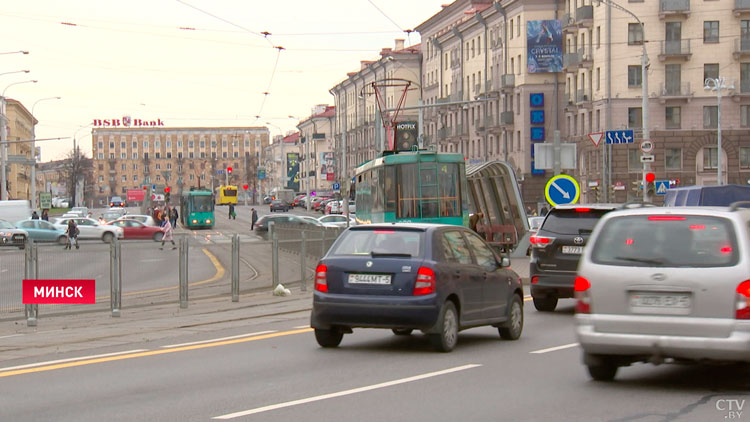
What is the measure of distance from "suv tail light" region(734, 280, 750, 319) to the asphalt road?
2.32 feet

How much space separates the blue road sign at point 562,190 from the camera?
2494 centimetres

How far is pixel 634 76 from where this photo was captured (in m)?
70.6

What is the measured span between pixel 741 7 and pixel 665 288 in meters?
66.3

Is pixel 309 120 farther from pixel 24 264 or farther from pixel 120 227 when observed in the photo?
pixel 24 264

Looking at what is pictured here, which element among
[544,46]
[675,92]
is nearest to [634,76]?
[675,92]

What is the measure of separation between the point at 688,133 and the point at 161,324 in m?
58.9

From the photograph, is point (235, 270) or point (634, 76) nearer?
point (235, 270)

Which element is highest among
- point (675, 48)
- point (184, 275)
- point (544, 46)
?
point (544, 46)

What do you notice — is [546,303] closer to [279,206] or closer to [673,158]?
[673,158]

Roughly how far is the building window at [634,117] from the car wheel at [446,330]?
60.2 meters

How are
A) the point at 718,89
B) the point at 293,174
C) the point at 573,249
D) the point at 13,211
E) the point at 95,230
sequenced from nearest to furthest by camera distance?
1. the point at 573,249
2. the point at 718,89
3. the point at 95,230
4. the point at 13,211
5. the point at 293,174

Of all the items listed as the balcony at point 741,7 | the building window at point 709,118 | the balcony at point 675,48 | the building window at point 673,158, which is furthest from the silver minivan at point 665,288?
the balcony at point 741,7

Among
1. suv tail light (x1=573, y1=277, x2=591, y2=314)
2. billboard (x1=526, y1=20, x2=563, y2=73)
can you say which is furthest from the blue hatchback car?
billboard (x1=526, y1=20, x2=563, y2=73)

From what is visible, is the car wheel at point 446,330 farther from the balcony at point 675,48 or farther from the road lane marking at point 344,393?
the balcony at point 675,48
